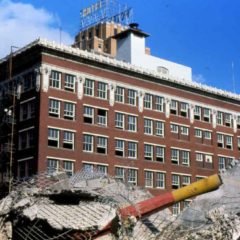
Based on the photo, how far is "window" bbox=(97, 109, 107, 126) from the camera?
61750 mm

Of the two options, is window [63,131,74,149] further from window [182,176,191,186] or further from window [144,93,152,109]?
window [182,176,191,186]

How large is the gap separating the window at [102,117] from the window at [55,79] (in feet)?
18.9

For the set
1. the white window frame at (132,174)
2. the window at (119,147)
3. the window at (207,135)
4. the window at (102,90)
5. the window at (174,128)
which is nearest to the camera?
the window at (102,90)

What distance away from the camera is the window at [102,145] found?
6091 cm

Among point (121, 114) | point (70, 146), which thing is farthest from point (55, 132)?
point (121, 114)

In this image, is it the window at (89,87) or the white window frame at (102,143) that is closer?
the white window frame at (102,143)

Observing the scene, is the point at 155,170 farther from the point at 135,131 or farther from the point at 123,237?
the point at 123,237

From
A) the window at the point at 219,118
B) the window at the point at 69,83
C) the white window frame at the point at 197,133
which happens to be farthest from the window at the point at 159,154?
the window at the point at 69,83

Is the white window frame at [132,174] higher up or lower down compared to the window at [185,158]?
lower down

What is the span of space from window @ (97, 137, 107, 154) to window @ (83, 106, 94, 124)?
2141mm

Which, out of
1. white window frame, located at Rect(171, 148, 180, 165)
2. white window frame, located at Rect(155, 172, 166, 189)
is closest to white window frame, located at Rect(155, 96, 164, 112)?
white window frame, located at Rect(171, 148, 180, 165)

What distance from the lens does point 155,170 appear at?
215 ft

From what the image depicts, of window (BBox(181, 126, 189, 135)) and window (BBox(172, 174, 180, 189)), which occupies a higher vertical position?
window (BBox(181, 126, 189, 135))

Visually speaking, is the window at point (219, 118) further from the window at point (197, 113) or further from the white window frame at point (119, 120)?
the white window frame at point (119, 120)
